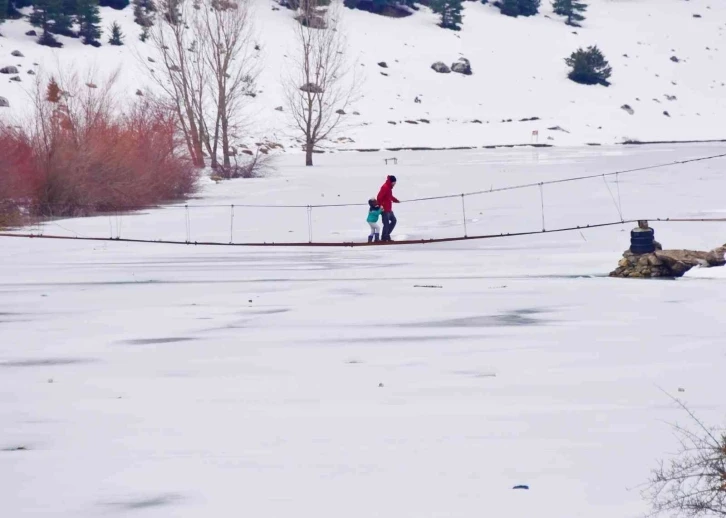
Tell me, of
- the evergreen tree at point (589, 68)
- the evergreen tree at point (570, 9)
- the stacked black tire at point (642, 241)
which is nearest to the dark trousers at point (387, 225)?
the stacked black tire at point (642, 241)

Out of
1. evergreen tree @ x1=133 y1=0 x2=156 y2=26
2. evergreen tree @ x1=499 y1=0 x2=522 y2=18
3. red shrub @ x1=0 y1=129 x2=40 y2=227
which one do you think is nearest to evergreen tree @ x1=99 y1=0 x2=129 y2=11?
evergreen tree @ x1=133 y1=0 x2=156 y2=26

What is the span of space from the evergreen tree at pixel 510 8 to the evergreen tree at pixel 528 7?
61cm

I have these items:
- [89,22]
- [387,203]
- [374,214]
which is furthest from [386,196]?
[89,22]

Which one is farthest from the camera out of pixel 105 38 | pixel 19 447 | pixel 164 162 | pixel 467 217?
pixel 105 38

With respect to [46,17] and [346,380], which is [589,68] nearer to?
[46,17]

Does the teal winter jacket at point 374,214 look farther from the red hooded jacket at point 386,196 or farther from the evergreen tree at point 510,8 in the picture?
the evergreen tree at point 510,8

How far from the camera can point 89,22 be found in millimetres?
88938

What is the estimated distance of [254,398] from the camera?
9.73 m

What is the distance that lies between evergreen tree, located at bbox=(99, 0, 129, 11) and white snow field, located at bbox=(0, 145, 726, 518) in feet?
272

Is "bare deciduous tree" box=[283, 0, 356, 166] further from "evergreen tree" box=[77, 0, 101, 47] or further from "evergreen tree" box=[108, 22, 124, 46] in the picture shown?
"evergreen tree" box=[77, 0, 101, 47]

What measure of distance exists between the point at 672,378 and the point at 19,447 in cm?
512

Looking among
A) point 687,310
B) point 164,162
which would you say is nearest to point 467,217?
point 164,162

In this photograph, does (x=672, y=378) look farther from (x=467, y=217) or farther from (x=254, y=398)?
(x=467, y=217)

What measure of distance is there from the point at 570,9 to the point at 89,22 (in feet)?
181
